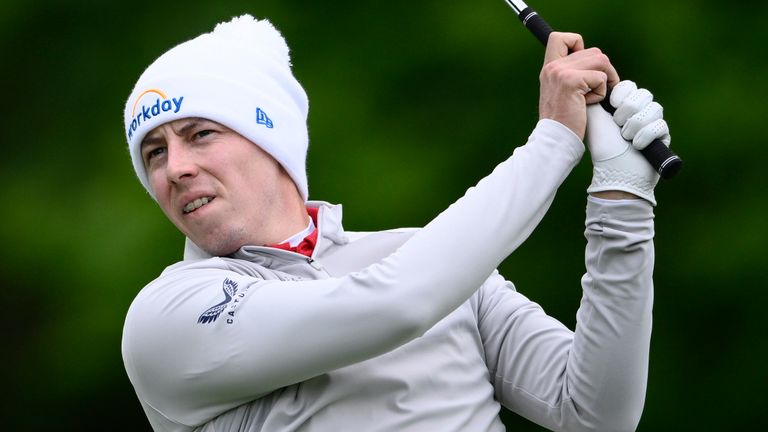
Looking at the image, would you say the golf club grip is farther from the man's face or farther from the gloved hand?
the man's face

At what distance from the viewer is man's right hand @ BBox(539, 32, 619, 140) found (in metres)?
2.71

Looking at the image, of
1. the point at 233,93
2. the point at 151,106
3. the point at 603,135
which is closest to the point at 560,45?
the point at 603,135

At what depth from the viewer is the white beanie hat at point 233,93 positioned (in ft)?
10.1

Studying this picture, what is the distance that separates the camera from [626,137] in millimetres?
2742

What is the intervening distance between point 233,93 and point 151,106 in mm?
168

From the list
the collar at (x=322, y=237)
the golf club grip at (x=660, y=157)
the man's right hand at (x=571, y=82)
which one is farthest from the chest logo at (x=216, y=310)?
the golf club grip at (x=660, y=157)

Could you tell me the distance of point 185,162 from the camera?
9.84 ft

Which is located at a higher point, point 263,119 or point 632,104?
point 263,119

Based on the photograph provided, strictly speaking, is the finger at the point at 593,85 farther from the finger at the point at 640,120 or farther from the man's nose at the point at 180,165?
the man's nose at the point at 180,165

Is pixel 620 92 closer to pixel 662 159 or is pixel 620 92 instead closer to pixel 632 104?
pixel 632 104

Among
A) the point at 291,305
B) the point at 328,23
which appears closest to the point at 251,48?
the point at 291,305

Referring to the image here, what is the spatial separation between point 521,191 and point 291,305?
1.36 feet

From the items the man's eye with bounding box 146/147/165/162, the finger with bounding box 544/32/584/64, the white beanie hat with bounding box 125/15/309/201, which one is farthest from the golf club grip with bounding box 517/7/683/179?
the man's eye with bounding box 146/147/165/162

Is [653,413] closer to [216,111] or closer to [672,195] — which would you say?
[672,195]
